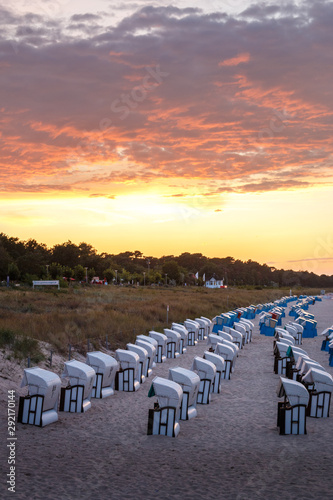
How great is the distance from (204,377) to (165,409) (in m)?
4.25

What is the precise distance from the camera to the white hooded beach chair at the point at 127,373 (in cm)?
1764

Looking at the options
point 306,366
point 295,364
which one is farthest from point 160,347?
point 306,366

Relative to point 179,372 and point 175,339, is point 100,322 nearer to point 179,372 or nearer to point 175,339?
point 175,339

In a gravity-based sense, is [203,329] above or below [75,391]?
above

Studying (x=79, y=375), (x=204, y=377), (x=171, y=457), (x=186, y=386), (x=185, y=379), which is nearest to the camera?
(x=171, y=457)

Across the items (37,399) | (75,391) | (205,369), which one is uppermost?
(205,369)

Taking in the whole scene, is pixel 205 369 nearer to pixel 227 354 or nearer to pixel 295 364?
pixel 295 364

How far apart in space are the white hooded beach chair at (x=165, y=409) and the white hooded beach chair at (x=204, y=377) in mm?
3791

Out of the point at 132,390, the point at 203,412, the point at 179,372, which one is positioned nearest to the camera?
the point at 179,372

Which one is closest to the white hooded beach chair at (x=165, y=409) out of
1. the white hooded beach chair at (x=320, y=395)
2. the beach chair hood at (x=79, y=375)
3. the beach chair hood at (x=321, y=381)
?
the beach chair hood at (x=79, y=375)

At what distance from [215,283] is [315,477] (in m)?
166

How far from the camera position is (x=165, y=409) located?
12.4 meters

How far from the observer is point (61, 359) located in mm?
21391

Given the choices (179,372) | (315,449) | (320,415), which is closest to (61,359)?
(179,372)
